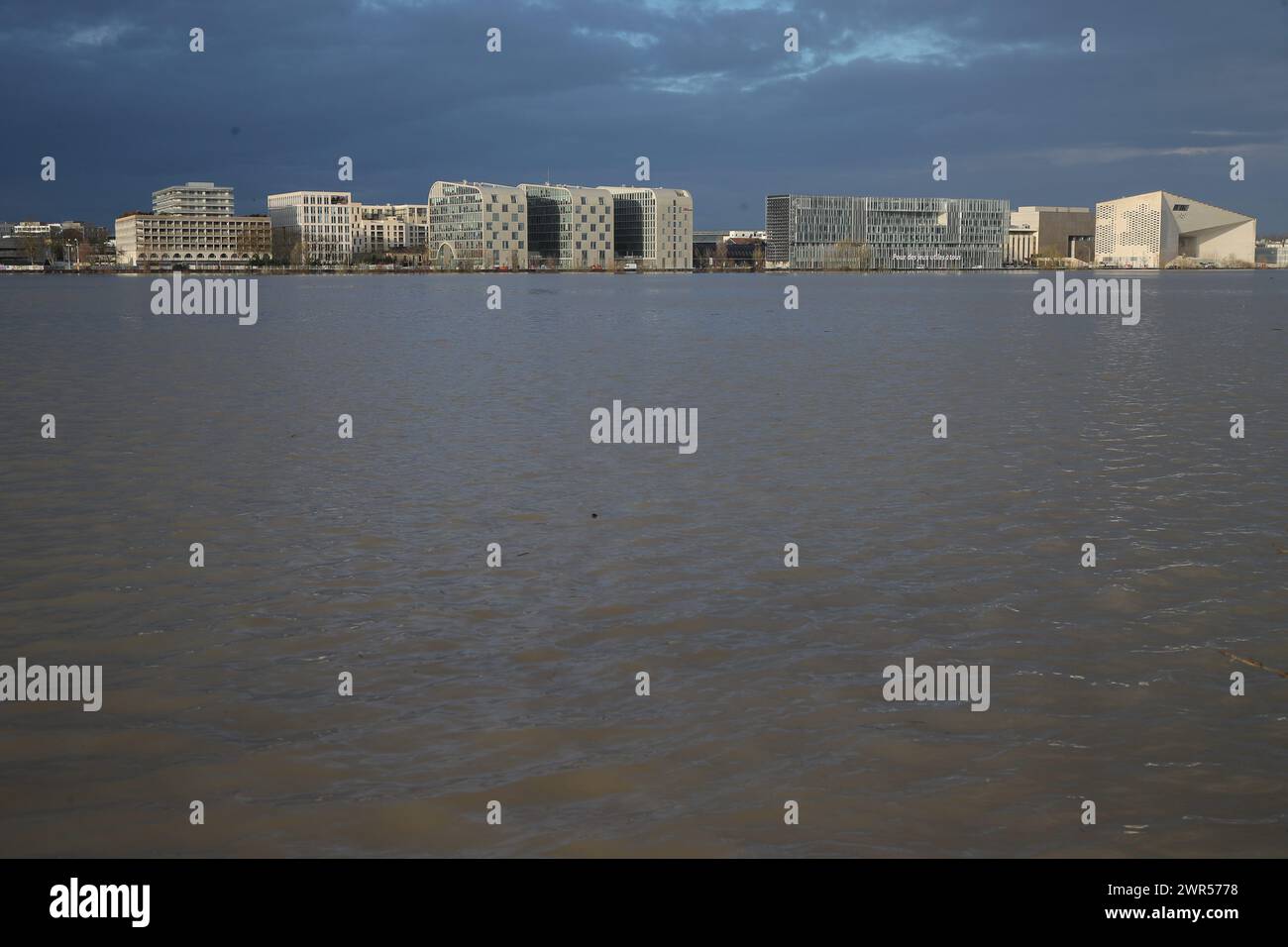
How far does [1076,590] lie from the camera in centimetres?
871

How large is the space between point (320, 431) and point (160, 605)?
8.34 m

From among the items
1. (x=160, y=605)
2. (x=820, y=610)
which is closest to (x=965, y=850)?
(x=820, y=610)

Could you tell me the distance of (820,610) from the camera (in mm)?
8219

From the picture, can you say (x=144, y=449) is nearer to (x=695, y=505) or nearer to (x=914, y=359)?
(x=695, y=505)

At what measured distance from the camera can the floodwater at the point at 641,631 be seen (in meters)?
5.32

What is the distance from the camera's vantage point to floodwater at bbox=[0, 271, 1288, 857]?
532 cm

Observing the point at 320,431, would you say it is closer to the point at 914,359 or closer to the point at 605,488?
the point at 605,488

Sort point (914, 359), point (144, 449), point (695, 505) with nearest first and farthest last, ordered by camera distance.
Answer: point (695, 505) < point (144, 449) < point (914, 359)

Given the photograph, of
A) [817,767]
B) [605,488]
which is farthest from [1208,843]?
[605,488]

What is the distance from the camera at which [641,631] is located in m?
7.82

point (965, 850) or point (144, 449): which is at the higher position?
point (144, 449)

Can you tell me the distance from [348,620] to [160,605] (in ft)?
4.67
